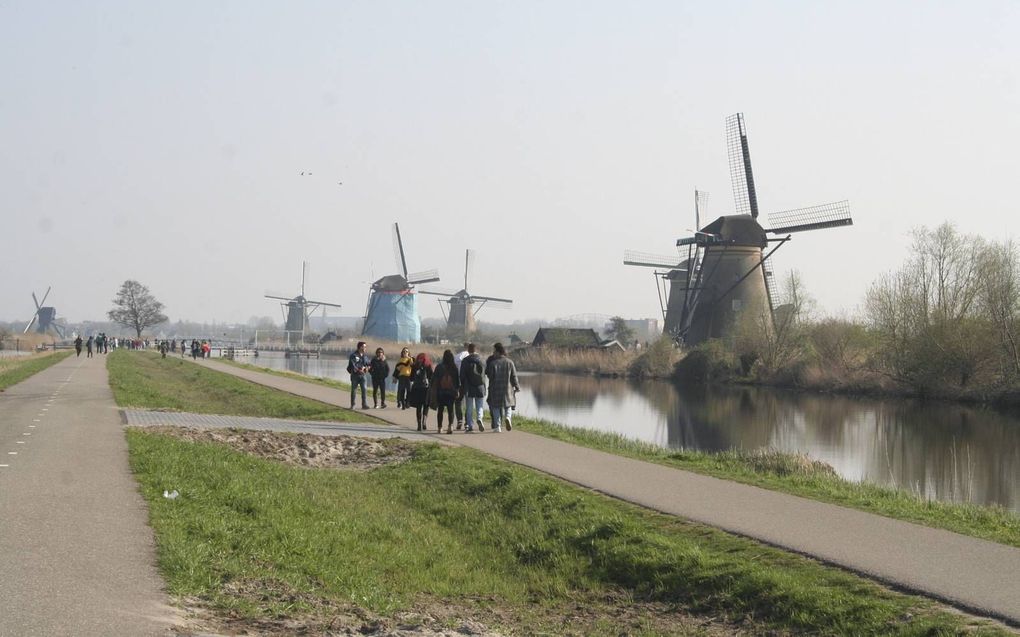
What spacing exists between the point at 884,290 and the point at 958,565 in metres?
49.0

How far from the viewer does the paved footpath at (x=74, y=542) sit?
20.0 feet

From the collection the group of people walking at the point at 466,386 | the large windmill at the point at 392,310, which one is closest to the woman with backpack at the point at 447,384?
the group of people walking at the point at 466,386

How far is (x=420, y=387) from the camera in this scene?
20.5 metres

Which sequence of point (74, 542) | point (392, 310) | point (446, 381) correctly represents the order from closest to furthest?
1. point (74, 542)
2. point (446, 381)
3. point (392, 310)

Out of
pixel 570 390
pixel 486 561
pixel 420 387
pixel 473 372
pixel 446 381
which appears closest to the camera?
pixel 486 561

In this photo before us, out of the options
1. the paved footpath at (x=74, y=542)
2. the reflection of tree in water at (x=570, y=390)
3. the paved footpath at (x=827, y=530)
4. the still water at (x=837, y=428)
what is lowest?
the still water at (x=837, y=428)

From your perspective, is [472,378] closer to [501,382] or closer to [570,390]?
[501,382]

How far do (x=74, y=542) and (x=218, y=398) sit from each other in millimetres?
25348

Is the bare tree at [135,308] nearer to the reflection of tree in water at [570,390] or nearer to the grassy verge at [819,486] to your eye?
the reflection of tree in water at [570,390]

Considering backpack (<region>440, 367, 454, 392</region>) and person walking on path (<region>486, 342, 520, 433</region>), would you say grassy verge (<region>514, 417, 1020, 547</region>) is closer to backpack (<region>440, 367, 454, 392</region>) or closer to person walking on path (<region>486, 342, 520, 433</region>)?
person walking on path (<region>486, 342, 520, 433</region>)

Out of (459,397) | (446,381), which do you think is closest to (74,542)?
(446,381)

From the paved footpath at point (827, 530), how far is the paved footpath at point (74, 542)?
17.6ft

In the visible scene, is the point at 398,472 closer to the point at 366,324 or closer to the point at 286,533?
the point at 286,533

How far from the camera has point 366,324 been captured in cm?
11762
